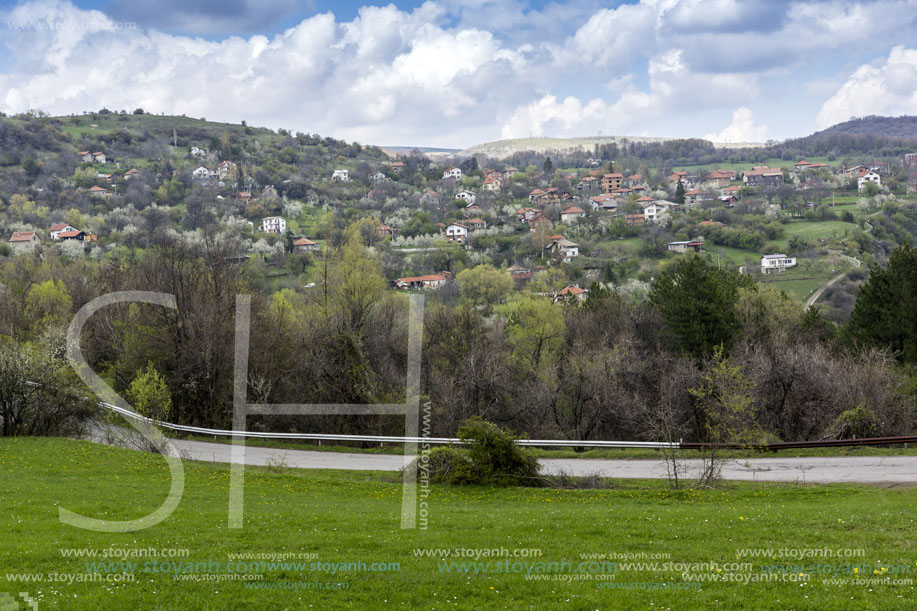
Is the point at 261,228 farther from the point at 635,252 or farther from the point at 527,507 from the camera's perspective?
the point at 527,507

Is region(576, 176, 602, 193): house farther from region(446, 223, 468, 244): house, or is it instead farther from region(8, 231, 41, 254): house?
region(8, 231, 41, 254): house

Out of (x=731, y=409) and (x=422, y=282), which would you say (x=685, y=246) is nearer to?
Answer: (x=422, y=282)

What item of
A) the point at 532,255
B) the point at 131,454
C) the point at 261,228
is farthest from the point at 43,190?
the point at 131,454

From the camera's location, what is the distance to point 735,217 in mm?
127625

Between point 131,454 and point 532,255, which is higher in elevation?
point 532,255

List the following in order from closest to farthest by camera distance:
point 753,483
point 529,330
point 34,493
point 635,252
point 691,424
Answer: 1. point 34,493
2. point 753,483
3. point 691,424
4. point 529,330
5. point 635,252

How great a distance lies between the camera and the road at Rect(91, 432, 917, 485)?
19016mm

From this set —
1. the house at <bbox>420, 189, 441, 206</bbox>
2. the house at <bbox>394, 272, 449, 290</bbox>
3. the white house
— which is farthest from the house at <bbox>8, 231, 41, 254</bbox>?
the house at <bbox>420, 189, 441, 206</bbox>

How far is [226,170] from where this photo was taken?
514 ft

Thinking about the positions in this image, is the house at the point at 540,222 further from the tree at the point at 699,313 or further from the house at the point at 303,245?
the tree at the point at 699,313

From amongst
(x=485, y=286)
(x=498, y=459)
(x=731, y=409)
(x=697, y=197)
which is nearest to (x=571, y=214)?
(x=697, y=197)

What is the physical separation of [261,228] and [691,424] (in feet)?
326

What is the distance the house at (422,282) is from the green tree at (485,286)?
23.5 ft

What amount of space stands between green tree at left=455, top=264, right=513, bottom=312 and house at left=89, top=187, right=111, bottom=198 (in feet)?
272
